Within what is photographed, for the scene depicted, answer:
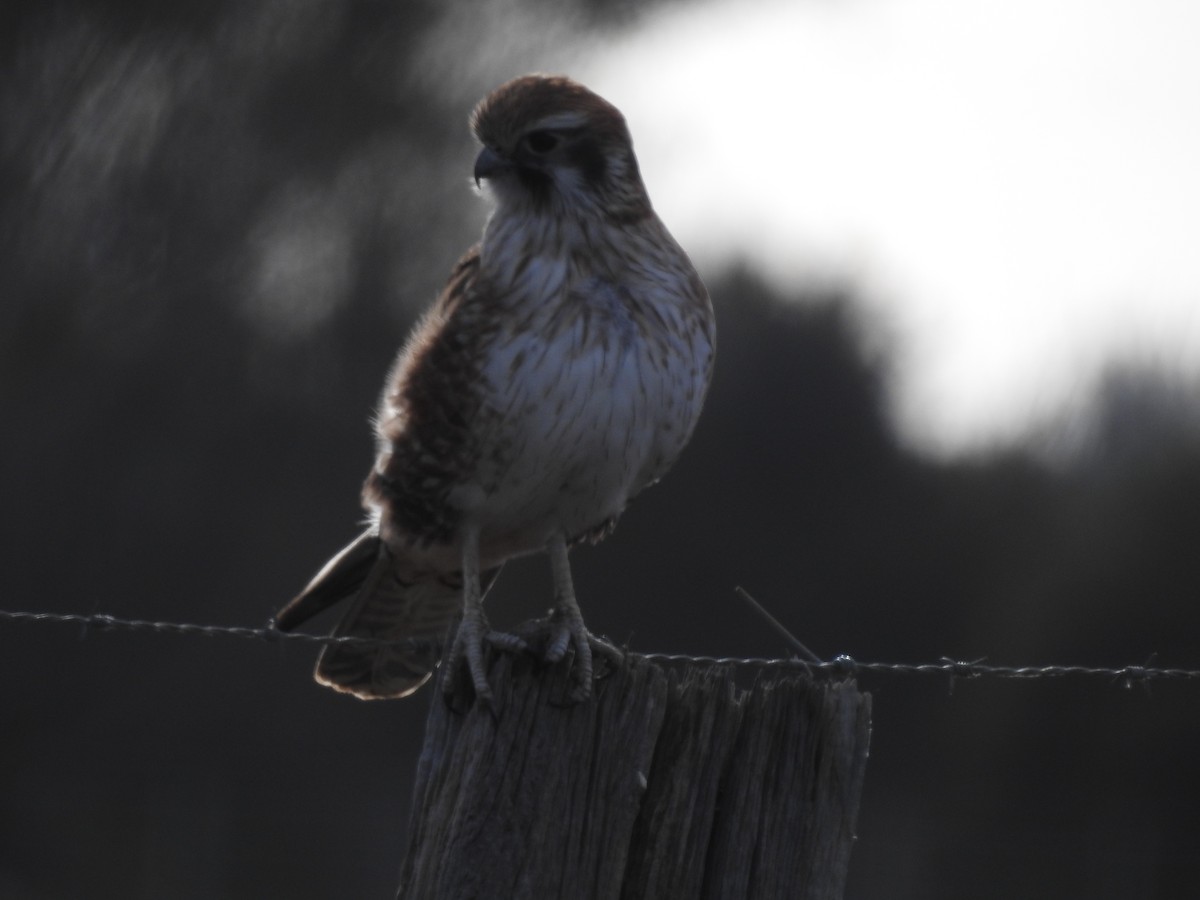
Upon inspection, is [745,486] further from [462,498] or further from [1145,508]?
[462,498]

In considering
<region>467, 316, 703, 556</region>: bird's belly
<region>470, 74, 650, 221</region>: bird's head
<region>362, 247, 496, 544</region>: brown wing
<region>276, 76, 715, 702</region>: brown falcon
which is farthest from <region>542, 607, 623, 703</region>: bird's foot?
<region>470, 74, 650, 221</region>: bird's head

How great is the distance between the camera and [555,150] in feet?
12.1

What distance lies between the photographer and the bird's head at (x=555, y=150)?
12.0ft

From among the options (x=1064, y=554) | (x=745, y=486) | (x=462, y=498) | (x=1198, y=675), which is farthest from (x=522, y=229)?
(x=745, y=486)

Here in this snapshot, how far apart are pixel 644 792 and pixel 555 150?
163cm

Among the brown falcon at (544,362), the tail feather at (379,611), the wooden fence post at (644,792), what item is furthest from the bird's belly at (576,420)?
the wooden fence post at (644,792)

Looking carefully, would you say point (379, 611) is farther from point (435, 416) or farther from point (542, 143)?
point (542, 143)

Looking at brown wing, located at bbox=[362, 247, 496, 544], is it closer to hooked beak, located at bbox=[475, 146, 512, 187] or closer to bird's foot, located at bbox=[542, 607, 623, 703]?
hooked beak, located at bbox=[475, 146, 512, 187]

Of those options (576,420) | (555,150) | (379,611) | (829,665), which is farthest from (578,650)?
(379,611)

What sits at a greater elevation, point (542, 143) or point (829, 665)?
point (542, 143)

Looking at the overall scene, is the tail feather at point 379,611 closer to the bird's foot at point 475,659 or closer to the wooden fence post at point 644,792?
the bird's foot at point 475,659

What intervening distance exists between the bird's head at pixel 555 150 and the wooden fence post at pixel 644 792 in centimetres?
142

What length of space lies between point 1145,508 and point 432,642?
16053 mm

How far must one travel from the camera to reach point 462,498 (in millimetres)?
3660
